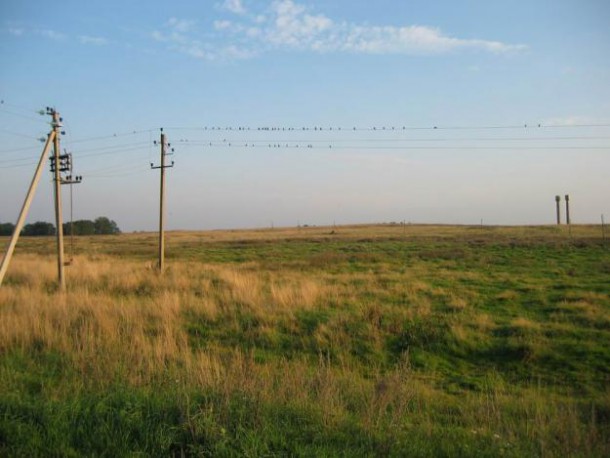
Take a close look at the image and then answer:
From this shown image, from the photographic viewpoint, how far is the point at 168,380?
236 inches

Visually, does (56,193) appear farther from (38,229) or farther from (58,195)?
(38,229)

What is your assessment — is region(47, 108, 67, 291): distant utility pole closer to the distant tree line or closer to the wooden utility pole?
the wooden utility pole

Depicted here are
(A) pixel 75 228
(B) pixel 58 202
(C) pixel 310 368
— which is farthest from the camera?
(A) pixel 75 228

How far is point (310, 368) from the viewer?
8.07 metres

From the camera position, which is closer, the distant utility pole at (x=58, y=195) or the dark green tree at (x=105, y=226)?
the distant utility pole at (x=58, y=195)

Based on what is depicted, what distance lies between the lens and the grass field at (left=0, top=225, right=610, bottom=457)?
438cm

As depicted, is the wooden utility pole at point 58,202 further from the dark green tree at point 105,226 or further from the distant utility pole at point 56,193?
the dark green tree at point 105,226

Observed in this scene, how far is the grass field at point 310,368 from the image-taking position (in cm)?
438

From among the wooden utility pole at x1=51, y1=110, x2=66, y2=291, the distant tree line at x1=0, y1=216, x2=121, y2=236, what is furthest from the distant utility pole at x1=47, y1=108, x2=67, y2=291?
the distant tree line at x1=0, y1=216, x2=121, y2=236

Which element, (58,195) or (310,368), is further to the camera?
(58,195)

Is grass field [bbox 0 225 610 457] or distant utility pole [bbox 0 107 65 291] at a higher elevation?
distant utility pole [bbox 0 107 65 291]

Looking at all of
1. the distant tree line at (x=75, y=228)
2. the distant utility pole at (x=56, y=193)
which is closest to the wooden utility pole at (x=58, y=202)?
the distant utility pole at (x=56, y=193)

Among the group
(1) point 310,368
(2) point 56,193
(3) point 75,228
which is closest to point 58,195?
(2) point 56,193

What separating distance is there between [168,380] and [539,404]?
16.1 ft
